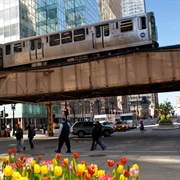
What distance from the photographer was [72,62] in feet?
76.1

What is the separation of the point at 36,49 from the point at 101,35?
619 cm

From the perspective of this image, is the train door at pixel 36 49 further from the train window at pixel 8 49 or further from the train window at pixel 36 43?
the train window at pixel 8 49

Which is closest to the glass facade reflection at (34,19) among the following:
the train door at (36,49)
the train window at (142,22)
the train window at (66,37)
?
the train door at (36,49)

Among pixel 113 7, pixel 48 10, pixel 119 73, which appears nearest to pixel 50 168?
pixel 119 73

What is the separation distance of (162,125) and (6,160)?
Result: 43.6m

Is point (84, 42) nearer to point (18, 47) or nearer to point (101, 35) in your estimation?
point (101, 35)

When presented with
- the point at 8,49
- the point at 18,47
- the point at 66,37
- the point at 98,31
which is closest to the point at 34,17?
the point at 8,49

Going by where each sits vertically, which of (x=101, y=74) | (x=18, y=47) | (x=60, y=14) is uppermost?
(x=60, y=14)

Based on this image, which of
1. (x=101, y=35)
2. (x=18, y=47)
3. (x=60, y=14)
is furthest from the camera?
(x=60, y=14)

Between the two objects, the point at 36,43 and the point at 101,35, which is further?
the point at 36,43

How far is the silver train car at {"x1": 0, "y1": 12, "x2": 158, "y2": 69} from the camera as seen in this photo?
66.9 feet

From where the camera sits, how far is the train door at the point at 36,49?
24.2m

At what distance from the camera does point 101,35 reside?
2167cm

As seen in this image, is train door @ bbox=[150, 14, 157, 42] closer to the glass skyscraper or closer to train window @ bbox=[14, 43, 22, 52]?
train window @ bbox=[14, 43, 22, 52]
